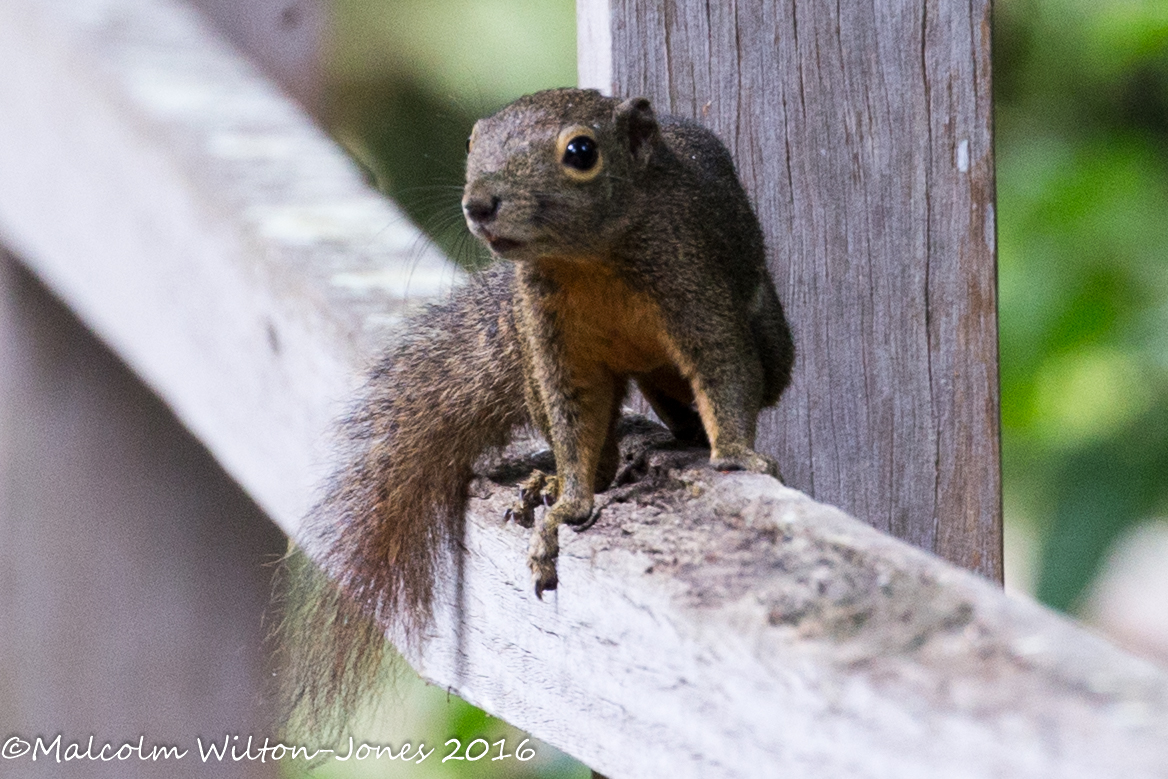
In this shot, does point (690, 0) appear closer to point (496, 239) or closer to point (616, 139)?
point (616, 139)

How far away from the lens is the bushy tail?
3.86ft

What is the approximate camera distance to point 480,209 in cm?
113

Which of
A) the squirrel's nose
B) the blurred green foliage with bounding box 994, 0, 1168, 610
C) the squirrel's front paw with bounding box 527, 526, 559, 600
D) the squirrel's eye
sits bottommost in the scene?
the blurred green foliage with bounding box 994, 0, 1168, 610

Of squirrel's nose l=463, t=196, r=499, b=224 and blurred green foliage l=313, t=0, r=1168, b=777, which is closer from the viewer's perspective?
squirrel's nose l=463, t=196, r=499, b=224

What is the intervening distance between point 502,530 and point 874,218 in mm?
570

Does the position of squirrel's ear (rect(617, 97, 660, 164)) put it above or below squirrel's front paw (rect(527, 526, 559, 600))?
above

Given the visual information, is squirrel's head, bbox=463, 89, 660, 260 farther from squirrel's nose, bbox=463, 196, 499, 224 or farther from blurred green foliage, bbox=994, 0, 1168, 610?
blurred green foliage, bbox=994, 0, 1168, 610

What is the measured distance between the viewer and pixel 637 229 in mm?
1273

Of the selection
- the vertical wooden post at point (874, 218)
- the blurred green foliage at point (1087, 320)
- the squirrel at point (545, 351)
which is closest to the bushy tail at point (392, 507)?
the squirrel at point (545, 351)

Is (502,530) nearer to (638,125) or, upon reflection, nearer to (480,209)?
(480,209)

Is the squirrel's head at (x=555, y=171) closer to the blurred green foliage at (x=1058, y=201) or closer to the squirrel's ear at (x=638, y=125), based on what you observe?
the squirrel's ear at (x=638, y=125)

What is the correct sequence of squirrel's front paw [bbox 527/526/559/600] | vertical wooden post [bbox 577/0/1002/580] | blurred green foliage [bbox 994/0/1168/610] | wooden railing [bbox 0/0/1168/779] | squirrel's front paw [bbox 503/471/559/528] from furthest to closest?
blurred green foliage [bbox 994/0/1168/610], vertical wooden post [bbox 577/0/1002/580], squirrel's front paw [bbox 503/471/559/528], squirrel's front paw [bbox 527/526/559/600], wooden railing [bbox 0/0/1168/779]

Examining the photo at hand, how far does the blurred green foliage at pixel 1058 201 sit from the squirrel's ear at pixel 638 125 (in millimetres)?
929

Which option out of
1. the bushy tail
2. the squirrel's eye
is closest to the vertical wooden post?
the squirrel's eye
